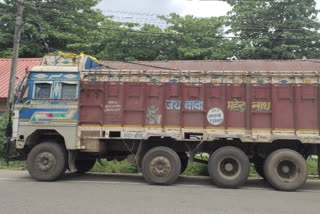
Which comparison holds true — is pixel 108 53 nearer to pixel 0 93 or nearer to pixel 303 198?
pixel 0 93

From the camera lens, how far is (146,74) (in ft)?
25.7

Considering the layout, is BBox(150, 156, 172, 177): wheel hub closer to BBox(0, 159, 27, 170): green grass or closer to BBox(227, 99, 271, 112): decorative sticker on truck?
BBox(227, 99, 271, 112): decorative sticker on truck

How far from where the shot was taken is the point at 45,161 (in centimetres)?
770

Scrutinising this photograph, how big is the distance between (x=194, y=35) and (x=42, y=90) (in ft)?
29.7

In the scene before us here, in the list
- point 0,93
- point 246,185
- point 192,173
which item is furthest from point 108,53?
point 246,185

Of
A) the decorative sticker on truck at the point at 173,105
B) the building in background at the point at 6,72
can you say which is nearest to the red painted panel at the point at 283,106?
the decorative sticker on truck at the point at 173,105

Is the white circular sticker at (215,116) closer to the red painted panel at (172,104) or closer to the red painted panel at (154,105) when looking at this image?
the red painted panel at (172,104)

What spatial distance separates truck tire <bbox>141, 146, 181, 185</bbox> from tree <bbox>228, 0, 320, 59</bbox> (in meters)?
9.37

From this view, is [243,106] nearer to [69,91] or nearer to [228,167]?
[228,167]

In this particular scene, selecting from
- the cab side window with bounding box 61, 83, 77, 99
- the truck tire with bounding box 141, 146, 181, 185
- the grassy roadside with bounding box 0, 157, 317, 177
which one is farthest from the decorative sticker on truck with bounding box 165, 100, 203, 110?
the grassy roadside with bounding box 0, 157, 317, 177

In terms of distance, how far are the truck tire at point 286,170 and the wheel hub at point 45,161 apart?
6.00 m

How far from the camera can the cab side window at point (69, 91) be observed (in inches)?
313

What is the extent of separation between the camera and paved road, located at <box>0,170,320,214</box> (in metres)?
4.95

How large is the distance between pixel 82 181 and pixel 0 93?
9174mm
